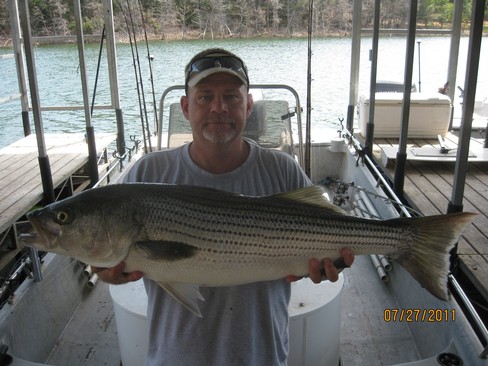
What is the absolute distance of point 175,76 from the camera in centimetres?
1280

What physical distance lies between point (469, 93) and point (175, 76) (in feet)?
32.6

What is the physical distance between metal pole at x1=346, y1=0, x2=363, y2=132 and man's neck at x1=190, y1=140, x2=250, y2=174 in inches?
249

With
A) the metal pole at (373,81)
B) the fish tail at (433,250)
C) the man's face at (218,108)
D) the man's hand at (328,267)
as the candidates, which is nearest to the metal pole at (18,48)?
the metal pole at (373,81)

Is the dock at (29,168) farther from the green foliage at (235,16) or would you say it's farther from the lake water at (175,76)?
the green foliage at (235,16)

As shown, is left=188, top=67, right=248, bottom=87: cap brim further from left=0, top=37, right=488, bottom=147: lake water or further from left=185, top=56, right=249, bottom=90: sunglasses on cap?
left=0, top=37, right=488, bottom=147: lake water

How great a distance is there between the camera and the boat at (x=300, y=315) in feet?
10.9

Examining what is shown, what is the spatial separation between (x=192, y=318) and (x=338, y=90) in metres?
13.9

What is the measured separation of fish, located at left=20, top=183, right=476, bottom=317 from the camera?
6.46 feet

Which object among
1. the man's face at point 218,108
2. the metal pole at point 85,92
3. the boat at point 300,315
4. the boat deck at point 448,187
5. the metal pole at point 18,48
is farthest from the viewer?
the metal pole at point 18,48

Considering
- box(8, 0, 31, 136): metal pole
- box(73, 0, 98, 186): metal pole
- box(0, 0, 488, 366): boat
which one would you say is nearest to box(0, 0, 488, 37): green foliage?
box(8, 0, 31, 136): metal pole

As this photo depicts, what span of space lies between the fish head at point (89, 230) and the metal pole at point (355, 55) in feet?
22.3

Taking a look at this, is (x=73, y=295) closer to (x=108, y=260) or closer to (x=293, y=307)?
(x=293, y=307)

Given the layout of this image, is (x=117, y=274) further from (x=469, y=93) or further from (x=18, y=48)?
(x=18, y=48)
